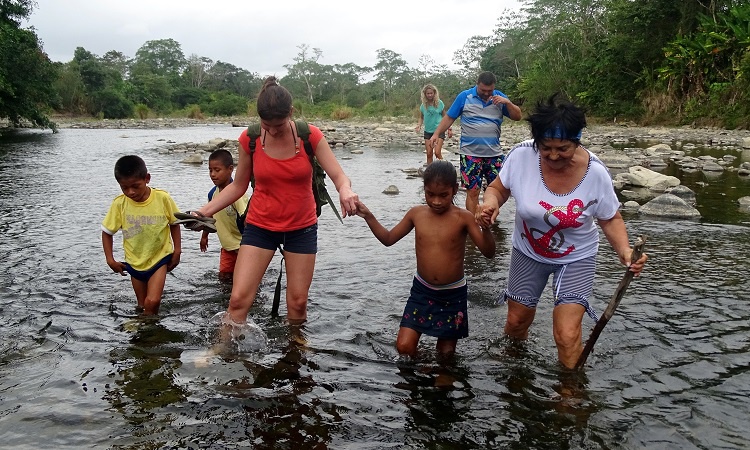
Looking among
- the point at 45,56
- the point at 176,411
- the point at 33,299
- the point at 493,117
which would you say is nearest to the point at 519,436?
the point at 176,411

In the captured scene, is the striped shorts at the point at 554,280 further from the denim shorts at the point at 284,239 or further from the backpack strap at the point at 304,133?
the backpack strap at the point at 304,133

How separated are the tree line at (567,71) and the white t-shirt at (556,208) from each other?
26.6 m

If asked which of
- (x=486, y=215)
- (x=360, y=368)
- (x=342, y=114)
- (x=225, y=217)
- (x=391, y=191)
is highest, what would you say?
(x=342, y=114)

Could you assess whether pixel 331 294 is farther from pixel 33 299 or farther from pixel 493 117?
pixel 493 117

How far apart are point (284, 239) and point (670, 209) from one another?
7.00 metres

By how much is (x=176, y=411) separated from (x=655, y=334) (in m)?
3.66

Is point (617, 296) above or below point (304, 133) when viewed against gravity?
below

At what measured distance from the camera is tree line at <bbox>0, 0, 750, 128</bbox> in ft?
93.6

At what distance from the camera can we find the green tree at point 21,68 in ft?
95.0

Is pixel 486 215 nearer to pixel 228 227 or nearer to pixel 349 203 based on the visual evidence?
pixel 349 203

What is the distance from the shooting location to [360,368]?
14.7 ft

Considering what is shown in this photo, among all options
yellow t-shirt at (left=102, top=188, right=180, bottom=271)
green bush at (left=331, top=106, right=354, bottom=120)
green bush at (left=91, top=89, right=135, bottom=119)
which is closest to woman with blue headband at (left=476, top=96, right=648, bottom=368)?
yellow t-shirt at (left=102, top=188, right=180, bottom=271)

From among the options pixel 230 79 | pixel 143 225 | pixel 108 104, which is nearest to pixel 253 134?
pixel 143 225

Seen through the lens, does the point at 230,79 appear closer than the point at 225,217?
No
